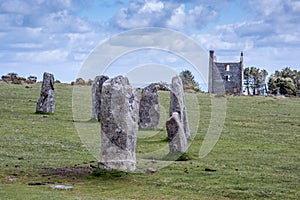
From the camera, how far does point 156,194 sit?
52.8ft

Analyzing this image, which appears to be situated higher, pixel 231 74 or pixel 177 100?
pixel 231 74

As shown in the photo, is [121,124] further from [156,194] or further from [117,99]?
[156,194]

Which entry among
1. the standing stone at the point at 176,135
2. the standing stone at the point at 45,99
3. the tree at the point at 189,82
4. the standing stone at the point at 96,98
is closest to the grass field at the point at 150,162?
the standing stone at the point at 176,135

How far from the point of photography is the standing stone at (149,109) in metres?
32.3

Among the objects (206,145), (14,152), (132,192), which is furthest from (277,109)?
(132,192)

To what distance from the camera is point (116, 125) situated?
1844 cm

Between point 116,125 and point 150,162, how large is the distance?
3.16 meters

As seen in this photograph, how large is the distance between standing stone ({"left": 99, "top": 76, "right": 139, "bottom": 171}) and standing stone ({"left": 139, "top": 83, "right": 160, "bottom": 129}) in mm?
13639

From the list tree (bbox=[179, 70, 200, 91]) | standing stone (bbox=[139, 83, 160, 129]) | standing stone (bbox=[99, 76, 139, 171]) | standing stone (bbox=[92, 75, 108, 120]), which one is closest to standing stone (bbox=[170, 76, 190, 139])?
standing stone (bbox=[139, 83, 160, 129])

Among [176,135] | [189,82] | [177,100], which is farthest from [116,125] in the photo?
[189,82]

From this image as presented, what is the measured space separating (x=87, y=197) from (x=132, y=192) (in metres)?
1.46

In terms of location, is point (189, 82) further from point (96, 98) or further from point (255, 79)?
point (255, 79)

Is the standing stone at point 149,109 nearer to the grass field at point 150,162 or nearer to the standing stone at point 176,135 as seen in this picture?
the grass field at point 150,162

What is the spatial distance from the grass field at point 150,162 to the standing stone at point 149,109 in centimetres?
68
